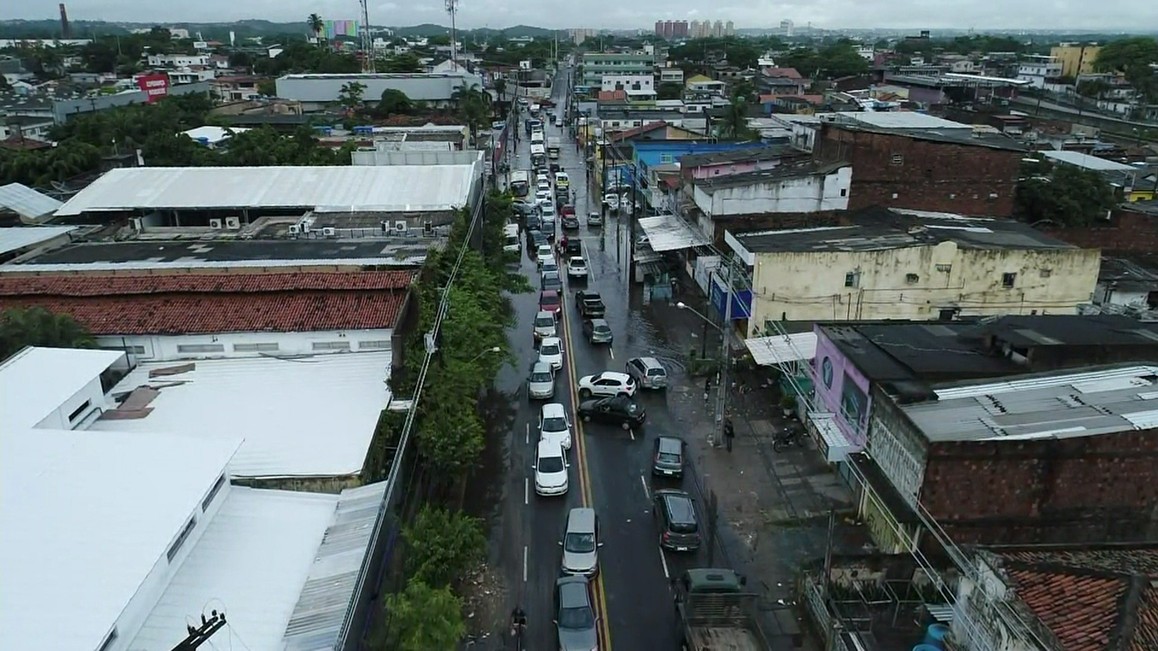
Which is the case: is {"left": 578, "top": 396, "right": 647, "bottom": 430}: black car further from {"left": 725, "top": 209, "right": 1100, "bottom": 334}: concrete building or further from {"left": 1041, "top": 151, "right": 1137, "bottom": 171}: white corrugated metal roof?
{"left": 1041, "top": 151, "right": 1137, "bottom": 171}: white corrugated metal roof

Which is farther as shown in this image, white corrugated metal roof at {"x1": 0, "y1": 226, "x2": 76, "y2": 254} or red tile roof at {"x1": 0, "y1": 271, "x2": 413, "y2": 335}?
white corrugated metal roof at {"x1": 0, "y1": 226, "x2": 76, "y2": 254}

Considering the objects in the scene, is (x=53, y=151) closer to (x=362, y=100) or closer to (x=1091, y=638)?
(x=362, y=100)

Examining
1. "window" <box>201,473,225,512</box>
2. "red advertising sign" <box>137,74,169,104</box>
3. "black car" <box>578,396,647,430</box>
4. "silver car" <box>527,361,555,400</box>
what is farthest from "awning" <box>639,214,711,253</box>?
"red advertising sign" <box>137,74,169,104</box>

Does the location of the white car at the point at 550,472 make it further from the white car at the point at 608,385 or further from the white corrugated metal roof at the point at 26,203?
the white corrugated metal roof at the point at 26,203

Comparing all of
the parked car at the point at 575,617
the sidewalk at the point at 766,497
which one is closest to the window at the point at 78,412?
the parked car at the point at 575,617

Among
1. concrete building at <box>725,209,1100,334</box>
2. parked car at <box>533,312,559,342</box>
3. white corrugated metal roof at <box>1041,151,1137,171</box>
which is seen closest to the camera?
concrete building at <box>725,209,1100,334</box>

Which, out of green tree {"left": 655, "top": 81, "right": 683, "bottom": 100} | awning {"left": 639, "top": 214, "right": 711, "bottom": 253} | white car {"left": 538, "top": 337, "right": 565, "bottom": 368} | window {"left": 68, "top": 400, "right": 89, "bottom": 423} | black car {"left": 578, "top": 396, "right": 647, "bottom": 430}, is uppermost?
green tree {"left": 655, "top": 81, "right": 683, "bottom": 100}

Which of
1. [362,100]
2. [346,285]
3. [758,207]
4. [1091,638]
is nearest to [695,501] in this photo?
[1091,638]
